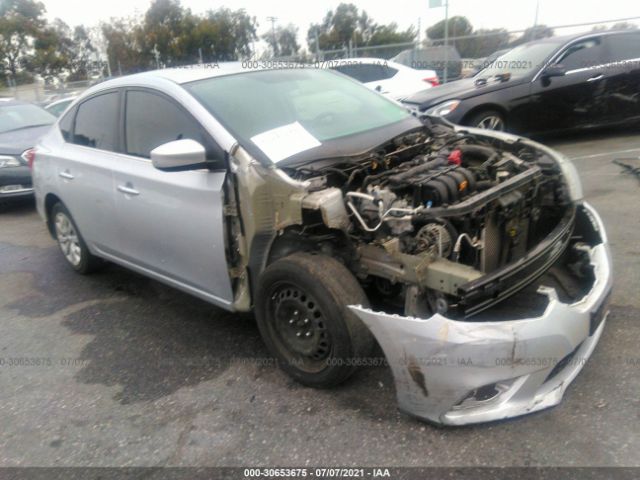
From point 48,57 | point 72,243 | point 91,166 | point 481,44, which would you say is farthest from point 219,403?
point 48,57

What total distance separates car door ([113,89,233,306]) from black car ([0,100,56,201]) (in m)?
3.94

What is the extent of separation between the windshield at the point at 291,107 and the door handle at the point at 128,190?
783 millimetres

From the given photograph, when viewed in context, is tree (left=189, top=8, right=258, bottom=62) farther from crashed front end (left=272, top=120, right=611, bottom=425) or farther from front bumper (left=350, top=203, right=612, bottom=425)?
front bumper (left=350, top=203, right=612, bottom=425)

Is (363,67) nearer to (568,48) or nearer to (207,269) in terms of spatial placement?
(568,48)

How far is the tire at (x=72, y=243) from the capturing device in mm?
4797

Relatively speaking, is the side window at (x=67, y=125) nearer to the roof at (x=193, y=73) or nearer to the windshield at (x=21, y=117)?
the roof at (x=193, y=73)

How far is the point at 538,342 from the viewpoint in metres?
2.30

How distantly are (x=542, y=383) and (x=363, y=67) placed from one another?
962cm

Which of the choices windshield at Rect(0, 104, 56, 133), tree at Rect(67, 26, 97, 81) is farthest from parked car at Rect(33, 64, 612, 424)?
tree at Rect(67, 26, 97, 81)

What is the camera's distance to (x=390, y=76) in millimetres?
10805

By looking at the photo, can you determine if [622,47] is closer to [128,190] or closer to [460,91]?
[460,91]

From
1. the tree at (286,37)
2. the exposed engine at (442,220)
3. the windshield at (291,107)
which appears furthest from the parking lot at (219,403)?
the tree at (286,37)

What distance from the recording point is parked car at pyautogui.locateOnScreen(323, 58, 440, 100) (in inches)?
413

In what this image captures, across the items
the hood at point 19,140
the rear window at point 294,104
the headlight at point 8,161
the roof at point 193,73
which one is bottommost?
the headlight at point 8,161
